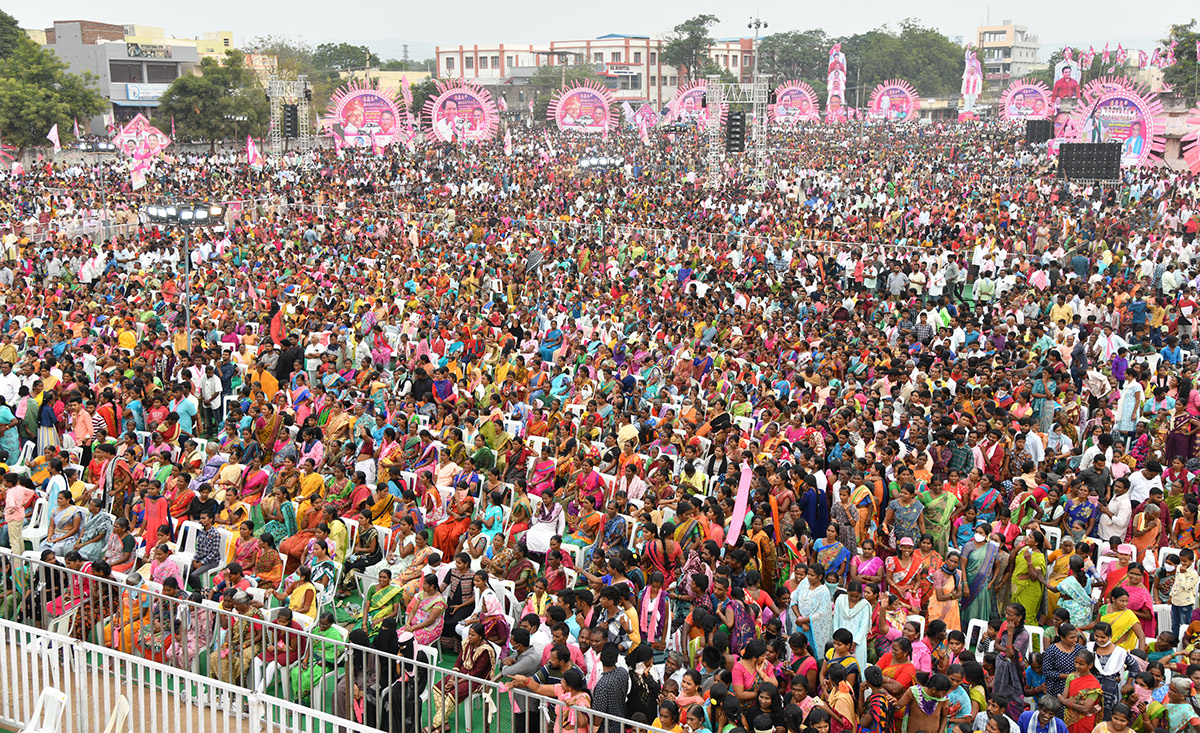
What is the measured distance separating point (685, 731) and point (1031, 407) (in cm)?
658

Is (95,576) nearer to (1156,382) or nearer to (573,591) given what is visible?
(573,591)

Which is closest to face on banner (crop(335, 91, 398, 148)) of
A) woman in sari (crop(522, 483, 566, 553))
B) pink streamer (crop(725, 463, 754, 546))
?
woman in sari (crop(522, 483, 566, 553))

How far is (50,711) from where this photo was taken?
5867 millimetres

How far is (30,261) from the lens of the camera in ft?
62.9

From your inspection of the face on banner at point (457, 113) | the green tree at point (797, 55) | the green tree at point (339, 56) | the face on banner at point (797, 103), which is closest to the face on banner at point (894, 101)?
the face on banner at point (797, 103)

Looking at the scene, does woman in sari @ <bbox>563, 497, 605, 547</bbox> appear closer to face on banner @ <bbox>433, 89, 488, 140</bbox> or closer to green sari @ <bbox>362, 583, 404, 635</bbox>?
green sari @ <bbox>362, 583, 404, 635</bbox>

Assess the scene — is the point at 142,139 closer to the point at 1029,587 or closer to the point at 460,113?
the point at 460,113

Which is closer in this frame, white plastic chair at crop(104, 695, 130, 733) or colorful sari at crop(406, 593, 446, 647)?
white plastic chair at crop(104, 695, 130, 733)

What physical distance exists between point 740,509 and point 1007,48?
153 meters

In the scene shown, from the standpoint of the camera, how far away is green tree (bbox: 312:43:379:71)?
101 metres

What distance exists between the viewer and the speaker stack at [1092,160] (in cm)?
2569

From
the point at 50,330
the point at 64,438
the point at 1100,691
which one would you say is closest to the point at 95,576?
the point at 64,438

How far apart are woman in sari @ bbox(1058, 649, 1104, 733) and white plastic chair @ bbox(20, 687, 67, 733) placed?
16.9ft

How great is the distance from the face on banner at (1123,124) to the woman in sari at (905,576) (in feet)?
63.1
